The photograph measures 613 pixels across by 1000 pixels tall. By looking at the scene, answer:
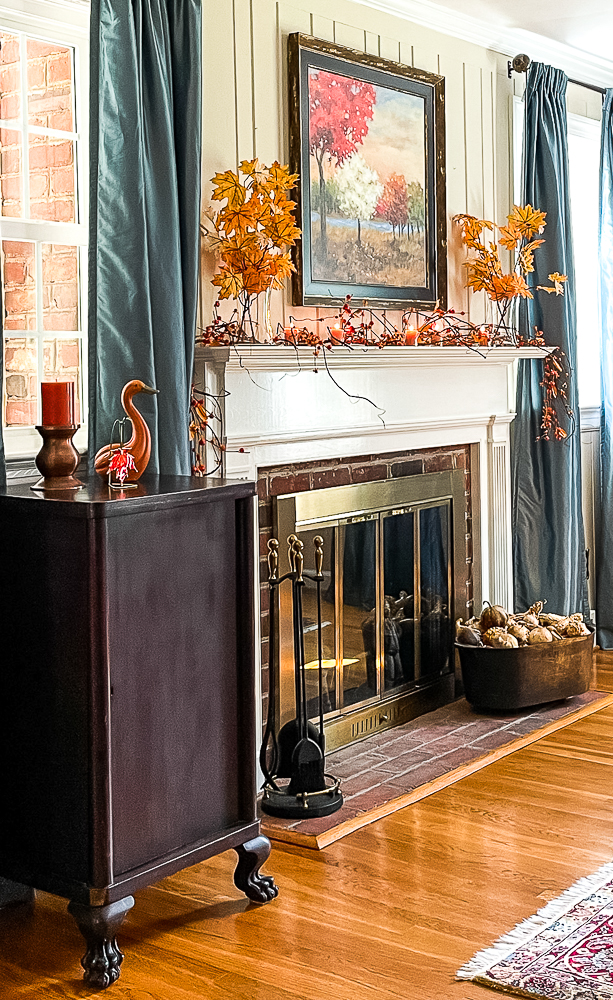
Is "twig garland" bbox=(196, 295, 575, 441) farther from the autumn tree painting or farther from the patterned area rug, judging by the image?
the patterned area rug

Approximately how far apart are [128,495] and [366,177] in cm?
204

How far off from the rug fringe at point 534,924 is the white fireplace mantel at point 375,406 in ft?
5.02

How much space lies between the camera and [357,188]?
4090mm

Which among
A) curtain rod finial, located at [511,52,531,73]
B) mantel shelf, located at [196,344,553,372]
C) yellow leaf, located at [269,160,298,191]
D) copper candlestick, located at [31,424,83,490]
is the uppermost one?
curtain rod finial, located at [511,52,531,73]

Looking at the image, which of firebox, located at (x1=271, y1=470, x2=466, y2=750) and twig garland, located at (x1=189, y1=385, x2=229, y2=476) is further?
firebox, located at (x1=271, y1=470, x2=466, y2=750)

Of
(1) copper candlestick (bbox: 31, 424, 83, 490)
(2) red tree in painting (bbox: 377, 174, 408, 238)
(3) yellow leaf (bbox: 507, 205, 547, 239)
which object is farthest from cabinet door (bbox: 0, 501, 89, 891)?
(3) yellow leaf (bbox: 507, 205, 547, 239)

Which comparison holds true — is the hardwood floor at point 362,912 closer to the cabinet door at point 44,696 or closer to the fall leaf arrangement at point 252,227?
the cabinet door at point 44,696

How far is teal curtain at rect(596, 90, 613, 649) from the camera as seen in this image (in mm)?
5508

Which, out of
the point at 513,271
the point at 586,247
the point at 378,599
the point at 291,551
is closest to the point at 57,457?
the point at 291,551

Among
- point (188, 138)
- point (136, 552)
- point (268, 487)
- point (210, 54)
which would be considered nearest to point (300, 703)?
point (268, 487)

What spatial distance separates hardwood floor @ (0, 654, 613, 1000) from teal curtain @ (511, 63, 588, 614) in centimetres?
156

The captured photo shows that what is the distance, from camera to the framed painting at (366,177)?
3854mm

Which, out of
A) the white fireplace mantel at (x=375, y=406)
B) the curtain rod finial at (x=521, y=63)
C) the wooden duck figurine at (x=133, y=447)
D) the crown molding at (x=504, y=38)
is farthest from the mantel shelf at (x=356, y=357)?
the crown molding at (x=504, y=38)

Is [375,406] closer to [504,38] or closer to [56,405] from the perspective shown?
[56,405]
